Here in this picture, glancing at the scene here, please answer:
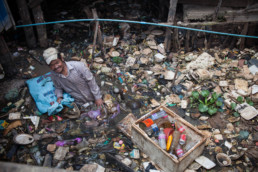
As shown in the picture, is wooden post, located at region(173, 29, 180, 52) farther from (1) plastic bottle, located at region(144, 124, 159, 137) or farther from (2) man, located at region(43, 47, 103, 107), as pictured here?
(1) plastic bottle, located at region(144, 124, 159, 137)

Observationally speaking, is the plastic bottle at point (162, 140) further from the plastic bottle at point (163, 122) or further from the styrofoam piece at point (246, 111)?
the styrofoam piece at point (246, 111)

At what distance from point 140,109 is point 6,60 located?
3.08 metres

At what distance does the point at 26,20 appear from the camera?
15.8 feet

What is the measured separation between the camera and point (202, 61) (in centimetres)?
480

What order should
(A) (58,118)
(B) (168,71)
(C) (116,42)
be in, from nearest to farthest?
(A) (58,118) → (B) (168,71) → (C) (116,42)

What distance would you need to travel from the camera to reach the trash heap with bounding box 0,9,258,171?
3.18 meters

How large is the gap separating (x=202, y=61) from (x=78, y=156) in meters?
3.51

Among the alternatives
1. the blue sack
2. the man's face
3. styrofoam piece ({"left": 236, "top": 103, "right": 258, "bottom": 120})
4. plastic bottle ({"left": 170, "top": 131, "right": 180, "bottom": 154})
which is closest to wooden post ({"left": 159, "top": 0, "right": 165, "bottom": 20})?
styrofoam piece ({"left": 236, "top": 103, "right": 258, "bottom": 120})

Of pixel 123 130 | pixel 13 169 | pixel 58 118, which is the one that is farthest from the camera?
pixel 58 118

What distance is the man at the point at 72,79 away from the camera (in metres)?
3.15

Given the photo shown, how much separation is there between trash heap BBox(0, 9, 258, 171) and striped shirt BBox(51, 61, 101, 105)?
0.32 metres

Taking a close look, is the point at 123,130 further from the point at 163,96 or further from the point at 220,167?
the point at 220,167

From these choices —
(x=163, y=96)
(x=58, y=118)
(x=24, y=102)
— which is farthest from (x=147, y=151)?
(x=24, y=102)

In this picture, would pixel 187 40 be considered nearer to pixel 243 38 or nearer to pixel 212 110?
pixel 243 38
